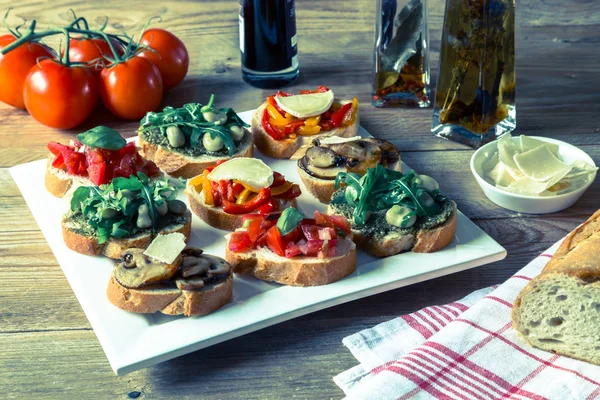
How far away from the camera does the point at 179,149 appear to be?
144 inches

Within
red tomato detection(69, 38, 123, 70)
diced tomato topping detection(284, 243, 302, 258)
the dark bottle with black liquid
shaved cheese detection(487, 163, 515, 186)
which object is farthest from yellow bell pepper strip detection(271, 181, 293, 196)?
red tomato detection(69, 38, 123, 70)

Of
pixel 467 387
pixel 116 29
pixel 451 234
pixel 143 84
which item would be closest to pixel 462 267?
pixel 451 234

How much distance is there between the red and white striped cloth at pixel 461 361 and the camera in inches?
98.0

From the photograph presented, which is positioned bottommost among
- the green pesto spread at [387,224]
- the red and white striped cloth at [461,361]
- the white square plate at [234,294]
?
the red and white striped cloth at [461,361]

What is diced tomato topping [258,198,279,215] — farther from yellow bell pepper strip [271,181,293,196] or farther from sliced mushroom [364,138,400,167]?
sliced mushroom [364,138,400,167]

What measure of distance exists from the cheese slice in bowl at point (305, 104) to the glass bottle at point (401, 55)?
0.44 metres

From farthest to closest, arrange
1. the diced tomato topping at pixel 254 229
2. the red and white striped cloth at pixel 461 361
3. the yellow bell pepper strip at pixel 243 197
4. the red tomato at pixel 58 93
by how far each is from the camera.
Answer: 1. the red tomato at pixel 58 93
2. the yellow bell pepper strip at pixel 243 197
3. the diced tomato topping at pixel 254 229
4. the red and white striped cloth at pixel 461 361

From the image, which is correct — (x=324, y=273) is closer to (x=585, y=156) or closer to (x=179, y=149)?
(x=179, y=149)

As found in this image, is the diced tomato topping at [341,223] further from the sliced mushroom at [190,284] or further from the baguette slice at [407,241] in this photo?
the sliced mushroom at [190,284]

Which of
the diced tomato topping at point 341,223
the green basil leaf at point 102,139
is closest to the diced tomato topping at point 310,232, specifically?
the diced tomato topping at point 341,223

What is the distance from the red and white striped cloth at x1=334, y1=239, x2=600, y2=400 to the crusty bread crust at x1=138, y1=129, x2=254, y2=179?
1.20 metres

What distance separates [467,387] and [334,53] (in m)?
2.87

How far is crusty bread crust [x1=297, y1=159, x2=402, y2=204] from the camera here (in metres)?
3.46

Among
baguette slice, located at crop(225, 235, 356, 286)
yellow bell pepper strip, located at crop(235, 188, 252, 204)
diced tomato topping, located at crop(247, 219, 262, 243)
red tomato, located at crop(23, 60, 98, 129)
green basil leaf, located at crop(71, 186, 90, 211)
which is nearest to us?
baguette slice, located at crop(225, 235, 356, 286)
